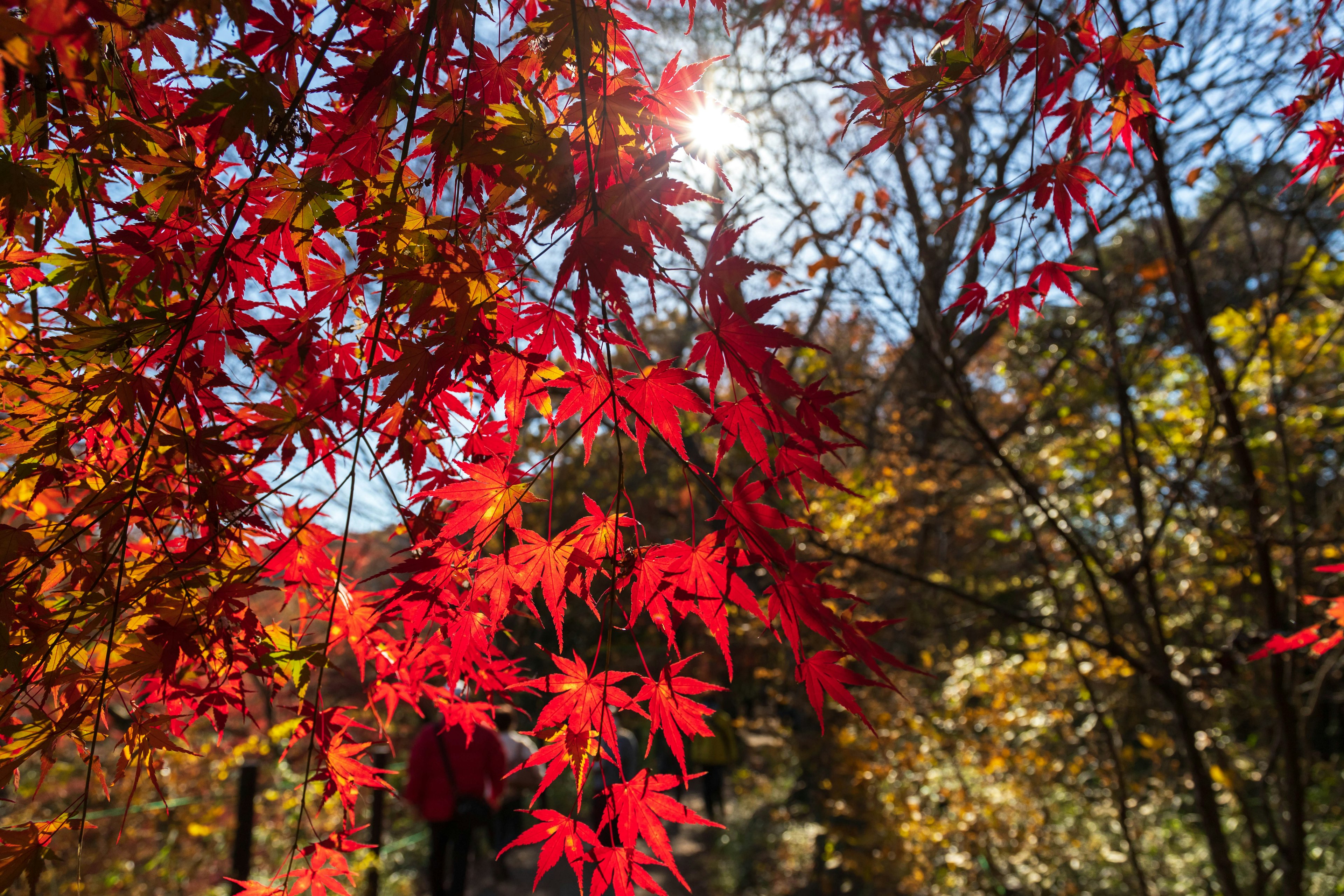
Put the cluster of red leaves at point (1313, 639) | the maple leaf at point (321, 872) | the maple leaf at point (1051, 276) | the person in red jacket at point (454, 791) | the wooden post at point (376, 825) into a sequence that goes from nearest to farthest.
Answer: the maple leaf at point (321, 872)
the maple leaf at point (1051, 276)
the cluster of red leaves at point (1313, 639)
the wooden post at point (376, 825)
the person in red jacket at point (454, 791)

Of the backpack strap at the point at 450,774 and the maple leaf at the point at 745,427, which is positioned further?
the backpack strap at the point at 450,774

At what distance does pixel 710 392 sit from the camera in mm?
1076

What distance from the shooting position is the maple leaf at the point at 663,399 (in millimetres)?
995

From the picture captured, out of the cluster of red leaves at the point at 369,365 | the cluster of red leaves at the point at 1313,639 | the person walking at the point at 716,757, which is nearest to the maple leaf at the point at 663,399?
the cluster of red leaves at the point at 369,365

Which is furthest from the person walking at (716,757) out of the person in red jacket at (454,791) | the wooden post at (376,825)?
Answer: the wooden post at (376,825)

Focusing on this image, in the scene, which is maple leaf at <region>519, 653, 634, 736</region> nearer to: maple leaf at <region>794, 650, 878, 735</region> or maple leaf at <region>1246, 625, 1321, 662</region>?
maple leaf at <region>794, 650, 878, 735</region>

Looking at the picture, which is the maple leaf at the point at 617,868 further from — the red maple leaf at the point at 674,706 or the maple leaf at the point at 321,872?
the maple leaf at the point at 321,872

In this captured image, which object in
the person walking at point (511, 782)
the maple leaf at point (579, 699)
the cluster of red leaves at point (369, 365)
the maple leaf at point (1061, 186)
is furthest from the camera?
the person walking at point (511, 782)

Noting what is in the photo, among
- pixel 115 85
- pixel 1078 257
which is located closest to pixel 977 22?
pixel 115 85

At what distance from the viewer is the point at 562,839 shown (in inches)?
42.1

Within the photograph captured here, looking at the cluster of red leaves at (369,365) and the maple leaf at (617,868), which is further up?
the cluster of red leaves at (369,365)

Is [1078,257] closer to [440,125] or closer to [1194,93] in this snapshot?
[1194,93]

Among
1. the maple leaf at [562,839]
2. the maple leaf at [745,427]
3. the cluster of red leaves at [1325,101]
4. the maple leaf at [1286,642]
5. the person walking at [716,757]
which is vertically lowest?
the person walking at [716,757]

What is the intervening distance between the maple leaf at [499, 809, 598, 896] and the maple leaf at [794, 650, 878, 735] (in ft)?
1.22
